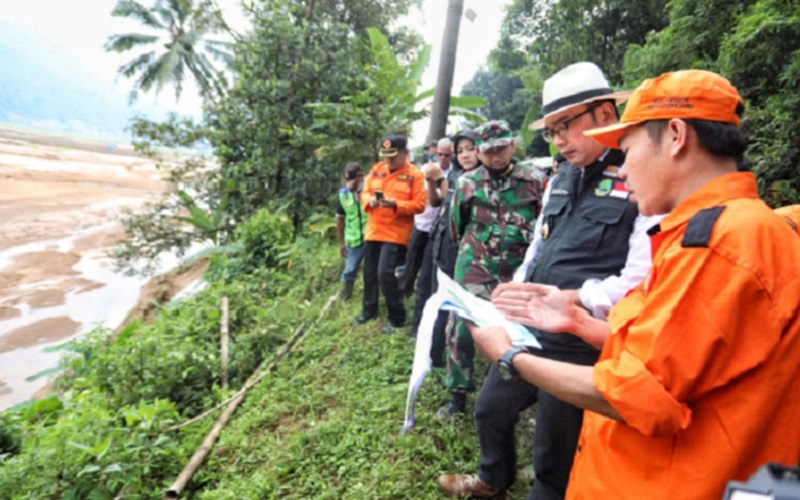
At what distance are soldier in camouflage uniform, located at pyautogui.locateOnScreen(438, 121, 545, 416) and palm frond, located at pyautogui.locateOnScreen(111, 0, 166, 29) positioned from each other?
57.1ft

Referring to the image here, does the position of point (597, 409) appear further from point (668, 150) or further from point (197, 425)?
point (197, 425)

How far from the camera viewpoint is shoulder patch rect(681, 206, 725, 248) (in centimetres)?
86

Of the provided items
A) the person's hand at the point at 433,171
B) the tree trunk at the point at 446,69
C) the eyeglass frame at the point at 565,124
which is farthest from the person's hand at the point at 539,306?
the tree trunk at the point at 446,69

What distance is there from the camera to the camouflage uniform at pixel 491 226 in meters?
2.77

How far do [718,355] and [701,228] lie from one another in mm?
237

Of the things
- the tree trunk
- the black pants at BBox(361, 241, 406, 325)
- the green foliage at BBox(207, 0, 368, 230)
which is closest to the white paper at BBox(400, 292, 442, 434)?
the black pants at BBox(361, 241, 406, 325)

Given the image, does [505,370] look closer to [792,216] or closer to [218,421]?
[792,216]

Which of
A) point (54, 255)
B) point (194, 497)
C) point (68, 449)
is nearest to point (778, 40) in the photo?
point (194, 497)

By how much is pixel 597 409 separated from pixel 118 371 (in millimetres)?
4514

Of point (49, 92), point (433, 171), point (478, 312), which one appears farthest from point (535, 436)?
point (49, 92)

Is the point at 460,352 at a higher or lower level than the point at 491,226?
lower

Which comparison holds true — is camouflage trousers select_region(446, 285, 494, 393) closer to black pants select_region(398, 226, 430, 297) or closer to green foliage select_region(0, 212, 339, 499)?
black pants select_region(398, 226, 430, 297)

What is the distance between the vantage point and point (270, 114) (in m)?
9.13

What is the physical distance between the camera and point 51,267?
12547 millimetres
